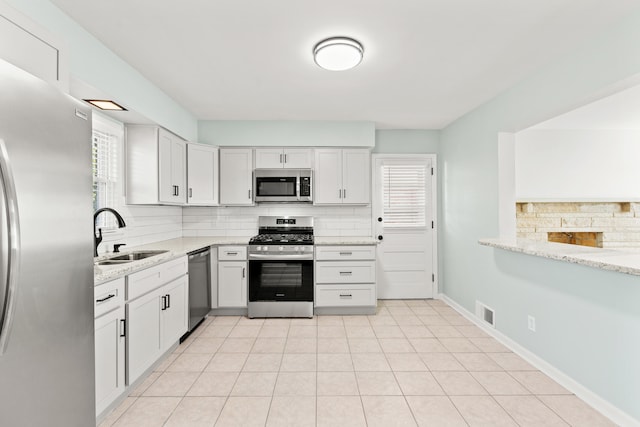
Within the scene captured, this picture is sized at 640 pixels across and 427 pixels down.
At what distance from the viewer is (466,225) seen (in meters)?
3.82

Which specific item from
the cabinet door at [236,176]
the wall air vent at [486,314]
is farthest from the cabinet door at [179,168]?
the wall air vent at [486,314]

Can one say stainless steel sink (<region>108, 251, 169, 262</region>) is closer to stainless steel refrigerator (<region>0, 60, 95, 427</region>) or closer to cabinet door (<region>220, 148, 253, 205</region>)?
cabinet door (<region>220, 148, 253, 205</region>)

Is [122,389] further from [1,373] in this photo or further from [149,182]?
[149,182]

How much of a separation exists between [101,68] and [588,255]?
3.56m

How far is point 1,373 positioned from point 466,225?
399 cm

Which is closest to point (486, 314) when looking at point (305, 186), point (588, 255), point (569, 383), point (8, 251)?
→ point (569, 383)

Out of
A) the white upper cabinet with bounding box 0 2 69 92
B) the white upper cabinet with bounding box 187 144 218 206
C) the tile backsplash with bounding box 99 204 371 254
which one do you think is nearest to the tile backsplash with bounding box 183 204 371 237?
the tile backsplash with bounding box 99 204 371 254

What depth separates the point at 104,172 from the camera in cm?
289

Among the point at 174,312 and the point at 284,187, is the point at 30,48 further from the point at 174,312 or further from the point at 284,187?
the point at 284,187

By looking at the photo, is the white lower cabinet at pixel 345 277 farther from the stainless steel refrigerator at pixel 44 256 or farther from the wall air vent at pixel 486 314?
the stainless steel refrigerator at pixel 44 256

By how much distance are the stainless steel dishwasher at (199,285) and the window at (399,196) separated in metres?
2.49

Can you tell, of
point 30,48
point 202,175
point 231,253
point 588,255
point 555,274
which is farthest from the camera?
point 202,175

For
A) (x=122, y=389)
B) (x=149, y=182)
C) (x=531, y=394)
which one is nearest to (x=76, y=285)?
(x=122, y=389)

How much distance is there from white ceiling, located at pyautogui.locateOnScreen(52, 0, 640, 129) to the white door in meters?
1.26
